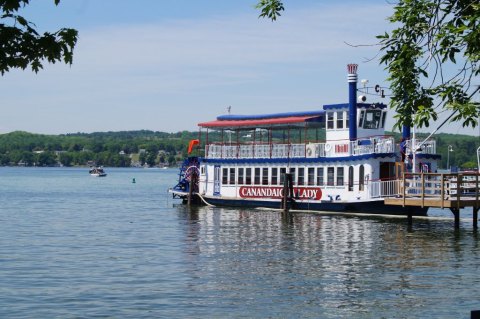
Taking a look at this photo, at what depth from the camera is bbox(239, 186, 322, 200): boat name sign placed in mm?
49844

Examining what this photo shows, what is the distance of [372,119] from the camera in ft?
161

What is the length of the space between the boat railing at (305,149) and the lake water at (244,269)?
13.8 feet

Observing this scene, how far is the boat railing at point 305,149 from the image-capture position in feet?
151

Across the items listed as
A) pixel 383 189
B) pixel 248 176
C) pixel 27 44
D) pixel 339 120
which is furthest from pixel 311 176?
pixel 27 44

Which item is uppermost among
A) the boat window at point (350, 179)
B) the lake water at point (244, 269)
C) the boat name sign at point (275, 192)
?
the boat window at point (350, 179)

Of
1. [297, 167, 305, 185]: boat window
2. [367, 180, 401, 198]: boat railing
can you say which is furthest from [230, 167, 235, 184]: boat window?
[367, 180, 401, 198]: boat railing

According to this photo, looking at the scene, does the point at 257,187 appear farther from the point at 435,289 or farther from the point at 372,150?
the point at 435,289

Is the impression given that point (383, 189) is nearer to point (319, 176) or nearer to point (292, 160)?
point (319, 176)

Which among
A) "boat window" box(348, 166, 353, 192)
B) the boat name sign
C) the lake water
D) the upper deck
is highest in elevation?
the upper deck

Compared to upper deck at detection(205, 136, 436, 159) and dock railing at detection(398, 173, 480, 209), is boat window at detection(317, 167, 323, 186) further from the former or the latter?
dock railing at detection(398, 173, 480, 209)

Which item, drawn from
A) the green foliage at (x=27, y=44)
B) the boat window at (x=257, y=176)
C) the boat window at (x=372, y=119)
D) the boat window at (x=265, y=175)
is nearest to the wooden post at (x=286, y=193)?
the boat window at (x=265, y=175)

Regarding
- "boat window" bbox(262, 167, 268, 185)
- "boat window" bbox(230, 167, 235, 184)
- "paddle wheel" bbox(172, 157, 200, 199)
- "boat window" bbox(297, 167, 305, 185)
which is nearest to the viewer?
"boat window" bbox(297, 167, 305, 185)

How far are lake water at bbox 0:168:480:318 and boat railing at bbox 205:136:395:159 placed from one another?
4212 mm

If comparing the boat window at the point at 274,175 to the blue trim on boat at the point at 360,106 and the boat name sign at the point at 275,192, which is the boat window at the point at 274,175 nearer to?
the boat name sign at the point at 275,192
